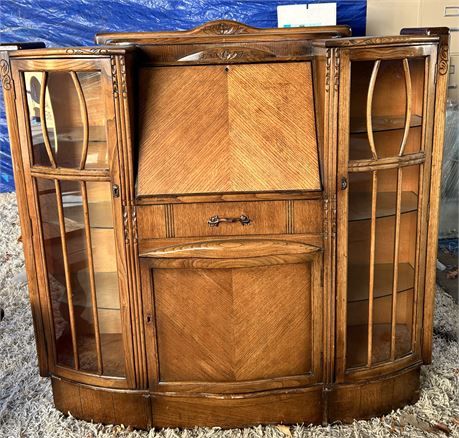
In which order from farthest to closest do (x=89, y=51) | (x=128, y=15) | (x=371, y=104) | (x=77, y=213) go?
(x=128, y=15) < (x=77, y=213) < (x=371, y=104) < (x=89, y=51)

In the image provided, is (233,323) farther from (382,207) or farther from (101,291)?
(382,207)

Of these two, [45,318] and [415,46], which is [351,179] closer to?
[415,46]

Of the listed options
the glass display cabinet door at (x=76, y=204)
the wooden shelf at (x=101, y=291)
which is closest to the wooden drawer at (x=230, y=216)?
the glass display cabinet door at (x=76, y=204)

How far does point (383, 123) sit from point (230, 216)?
0.56 m

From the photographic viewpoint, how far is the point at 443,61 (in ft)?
6.23

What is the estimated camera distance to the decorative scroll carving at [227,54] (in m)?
1.99

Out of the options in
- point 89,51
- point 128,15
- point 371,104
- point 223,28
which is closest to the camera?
point 89,51

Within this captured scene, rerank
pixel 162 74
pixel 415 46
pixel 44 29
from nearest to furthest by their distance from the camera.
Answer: pixel 415 46
pixel 162 74
pixel 44 29

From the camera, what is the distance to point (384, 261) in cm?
202

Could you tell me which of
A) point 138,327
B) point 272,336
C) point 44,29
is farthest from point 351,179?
point 44,29

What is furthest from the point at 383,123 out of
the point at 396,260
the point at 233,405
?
the point at 233,405

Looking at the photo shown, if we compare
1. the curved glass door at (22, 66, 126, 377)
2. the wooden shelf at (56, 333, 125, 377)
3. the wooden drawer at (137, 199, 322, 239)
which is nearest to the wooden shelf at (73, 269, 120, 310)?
the curved glass door at (22, 66, 126, 377)

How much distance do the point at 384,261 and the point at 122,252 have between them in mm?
860

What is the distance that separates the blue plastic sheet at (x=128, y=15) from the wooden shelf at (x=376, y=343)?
1.85 meters
